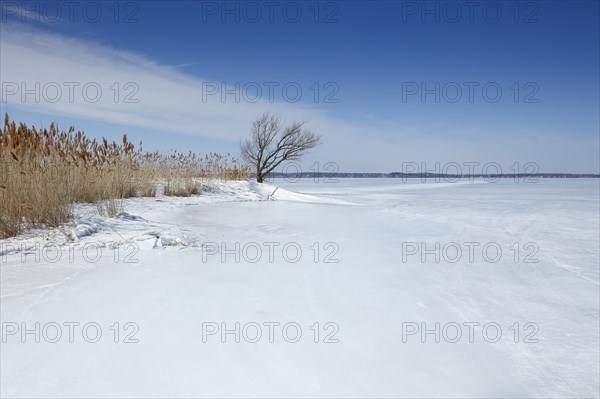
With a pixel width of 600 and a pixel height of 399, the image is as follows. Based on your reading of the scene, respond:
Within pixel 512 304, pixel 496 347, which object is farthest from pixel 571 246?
pixel 496 347

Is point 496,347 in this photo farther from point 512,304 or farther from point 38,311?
point 38,311

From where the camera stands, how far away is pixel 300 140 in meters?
23.0

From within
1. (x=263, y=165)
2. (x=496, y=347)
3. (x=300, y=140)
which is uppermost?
(x=300, y=140)

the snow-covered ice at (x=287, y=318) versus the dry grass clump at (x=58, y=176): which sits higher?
the dry grass clump at (x=58, y=176)

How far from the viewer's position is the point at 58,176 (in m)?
4.58

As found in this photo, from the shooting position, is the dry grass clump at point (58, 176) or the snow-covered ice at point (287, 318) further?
the dry grass clump at point (58, 176)

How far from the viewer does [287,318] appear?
198 cm

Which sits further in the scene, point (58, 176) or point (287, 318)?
point (58, 176)

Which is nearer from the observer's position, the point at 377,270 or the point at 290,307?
the point at 290,307

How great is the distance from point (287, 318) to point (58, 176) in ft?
13.0

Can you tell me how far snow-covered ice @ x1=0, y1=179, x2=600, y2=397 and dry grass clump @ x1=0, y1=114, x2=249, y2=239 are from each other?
0.34 m

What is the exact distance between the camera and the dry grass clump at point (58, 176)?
152 inches

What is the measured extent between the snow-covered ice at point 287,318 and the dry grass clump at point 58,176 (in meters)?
0.34

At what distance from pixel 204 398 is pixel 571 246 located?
4.62 metres
